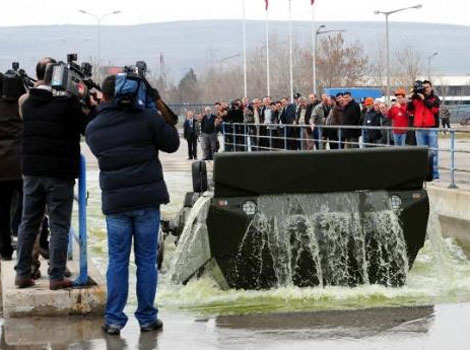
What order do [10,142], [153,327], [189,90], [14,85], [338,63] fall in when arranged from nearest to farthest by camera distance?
[153,327], [10,142], [14,85], [338,63], [189,90]

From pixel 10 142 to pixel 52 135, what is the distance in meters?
1.86

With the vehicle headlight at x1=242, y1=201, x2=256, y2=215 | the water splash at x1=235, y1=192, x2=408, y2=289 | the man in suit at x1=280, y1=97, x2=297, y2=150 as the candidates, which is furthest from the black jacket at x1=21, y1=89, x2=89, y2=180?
the man in suit at x1=280, y1=97, x2=297, y2=150

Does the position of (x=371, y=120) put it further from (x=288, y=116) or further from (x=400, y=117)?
(x=288, y=116)

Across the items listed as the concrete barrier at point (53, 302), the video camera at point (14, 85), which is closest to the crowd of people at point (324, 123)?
the video camera at point (14, 85)

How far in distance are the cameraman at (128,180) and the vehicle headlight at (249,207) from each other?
5.64ft

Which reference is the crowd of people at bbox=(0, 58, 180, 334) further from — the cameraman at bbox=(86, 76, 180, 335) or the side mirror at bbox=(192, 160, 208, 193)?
the side mirror at bbox=(192, 160, 208, 193)

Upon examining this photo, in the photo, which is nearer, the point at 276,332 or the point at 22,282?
the point at 276,332

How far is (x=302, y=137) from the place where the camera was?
25062 mm

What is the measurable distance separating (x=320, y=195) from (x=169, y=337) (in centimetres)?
240

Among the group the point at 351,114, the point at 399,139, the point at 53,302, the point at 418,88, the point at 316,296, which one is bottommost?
the point at 316,296

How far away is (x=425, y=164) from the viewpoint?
939 centimetres

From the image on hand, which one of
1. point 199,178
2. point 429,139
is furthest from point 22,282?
point 429,139

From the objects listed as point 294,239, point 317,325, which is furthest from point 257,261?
point 317,325

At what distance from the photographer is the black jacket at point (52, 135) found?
7875mm
